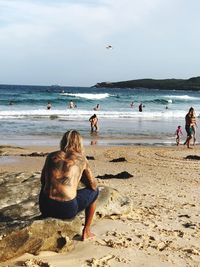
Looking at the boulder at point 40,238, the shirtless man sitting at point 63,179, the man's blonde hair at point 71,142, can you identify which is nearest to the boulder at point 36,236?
the boulder at point 40,238

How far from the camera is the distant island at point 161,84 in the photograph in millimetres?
167750

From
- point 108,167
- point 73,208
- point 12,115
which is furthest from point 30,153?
point 12,115

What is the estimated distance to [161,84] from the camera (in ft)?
563

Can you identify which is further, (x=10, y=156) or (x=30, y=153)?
(x=30, y=153)

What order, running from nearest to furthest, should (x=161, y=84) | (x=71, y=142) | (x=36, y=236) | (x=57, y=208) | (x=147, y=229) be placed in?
(x=36, y=236) → (x=57, y=208) → (x=71, y=142) → (x=147, y=229) → (x=161, y=84)

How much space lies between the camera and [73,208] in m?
5.84

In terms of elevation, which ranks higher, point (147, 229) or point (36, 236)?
point (36, 236)

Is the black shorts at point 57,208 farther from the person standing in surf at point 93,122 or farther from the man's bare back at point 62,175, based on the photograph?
the person standing in surf at point 93,122

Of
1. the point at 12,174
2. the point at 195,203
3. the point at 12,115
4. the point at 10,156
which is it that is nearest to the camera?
the point at 12,174

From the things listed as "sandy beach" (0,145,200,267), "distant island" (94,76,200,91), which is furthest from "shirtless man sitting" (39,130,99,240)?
"distant island" (94,76,200,91)

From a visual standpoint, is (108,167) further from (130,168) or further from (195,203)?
(195,203)

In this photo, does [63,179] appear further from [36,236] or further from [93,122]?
[93,122]

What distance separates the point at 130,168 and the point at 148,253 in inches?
298

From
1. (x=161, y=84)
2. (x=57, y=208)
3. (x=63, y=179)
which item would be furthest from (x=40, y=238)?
(x=161, y=84)
